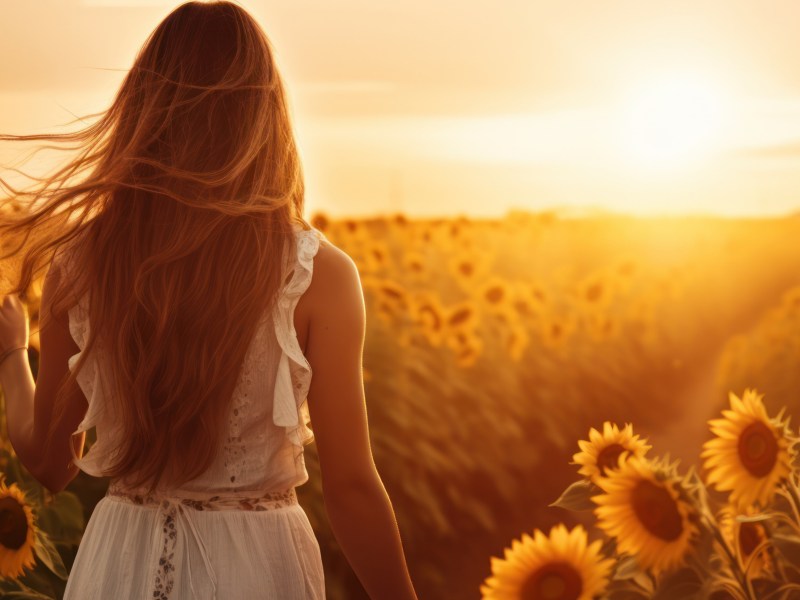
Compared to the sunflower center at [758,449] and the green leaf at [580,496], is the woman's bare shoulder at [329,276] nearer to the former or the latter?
the green leaf at [580,496]

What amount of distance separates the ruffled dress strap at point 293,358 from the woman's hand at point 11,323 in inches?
22.0

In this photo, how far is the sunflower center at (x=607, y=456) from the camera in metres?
1.71

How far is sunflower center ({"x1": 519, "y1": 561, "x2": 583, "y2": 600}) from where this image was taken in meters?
1.65

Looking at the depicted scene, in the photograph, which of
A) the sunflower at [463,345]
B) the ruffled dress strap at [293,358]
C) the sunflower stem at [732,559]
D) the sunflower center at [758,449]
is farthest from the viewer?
the sunflower at [463,345]

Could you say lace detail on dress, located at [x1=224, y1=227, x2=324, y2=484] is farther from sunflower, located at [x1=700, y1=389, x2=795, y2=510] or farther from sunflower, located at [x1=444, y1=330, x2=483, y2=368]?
sunflower, located at [x1=444, y1=330, x2=483, y2=368]

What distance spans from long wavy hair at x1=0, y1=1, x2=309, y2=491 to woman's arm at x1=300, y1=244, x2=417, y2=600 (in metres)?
0.07

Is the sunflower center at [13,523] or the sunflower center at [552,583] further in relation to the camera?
the sunflower center at [13,523]

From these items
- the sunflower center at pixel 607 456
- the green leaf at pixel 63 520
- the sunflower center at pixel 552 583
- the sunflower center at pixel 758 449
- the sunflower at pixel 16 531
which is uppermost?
the sunflower center at pixel 758 449

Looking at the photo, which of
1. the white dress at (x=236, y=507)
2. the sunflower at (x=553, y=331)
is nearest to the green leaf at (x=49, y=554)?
the white dress at (x=236, y=507)

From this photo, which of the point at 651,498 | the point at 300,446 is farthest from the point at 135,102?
the point at 651,498

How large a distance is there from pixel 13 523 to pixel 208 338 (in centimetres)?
90

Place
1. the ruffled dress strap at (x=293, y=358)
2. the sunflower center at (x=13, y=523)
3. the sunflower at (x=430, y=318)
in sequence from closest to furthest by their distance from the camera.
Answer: the ruffled dress strap at (x=293, y=358)
the sunflower center at (x=13, y=523)
the sunflower at (x=430, y=318)

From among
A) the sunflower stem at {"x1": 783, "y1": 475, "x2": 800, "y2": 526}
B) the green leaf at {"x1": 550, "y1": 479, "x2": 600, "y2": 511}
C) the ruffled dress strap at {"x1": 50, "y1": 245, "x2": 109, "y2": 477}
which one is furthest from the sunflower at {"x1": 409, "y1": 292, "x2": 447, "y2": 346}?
the ruffled dress strap at {"x1": 50, "y1": 245, "x2": 109, "y2": 477}

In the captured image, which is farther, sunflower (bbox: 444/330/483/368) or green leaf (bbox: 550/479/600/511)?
sunflower (bbox: 444/330/483/368)
